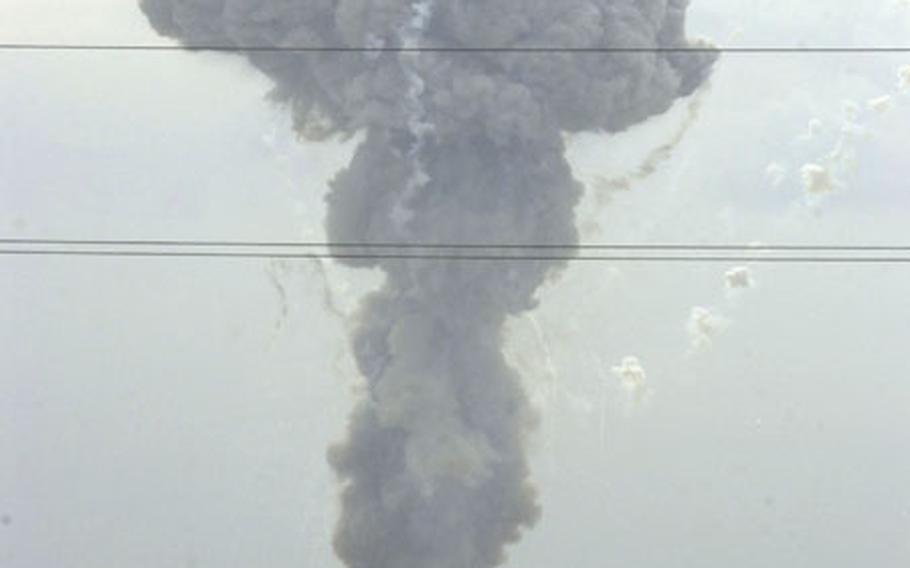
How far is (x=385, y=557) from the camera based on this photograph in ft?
173

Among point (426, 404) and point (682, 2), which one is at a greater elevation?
point (682, 2)

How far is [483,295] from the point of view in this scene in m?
50.0

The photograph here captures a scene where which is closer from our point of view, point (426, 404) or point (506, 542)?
point (426, 404)

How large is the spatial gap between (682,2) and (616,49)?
13.2ft

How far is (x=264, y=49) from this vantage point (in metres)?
49.8

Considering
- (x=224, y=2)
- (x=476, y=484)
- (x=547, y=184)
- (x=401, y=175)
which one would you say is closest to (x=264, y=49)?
(x=224, y=2)

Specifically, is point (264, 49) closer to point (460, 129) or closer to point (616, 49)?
point (460, 129)

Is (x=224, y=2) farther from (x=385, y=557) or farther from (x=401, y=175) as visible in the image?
(x=385, y=557)

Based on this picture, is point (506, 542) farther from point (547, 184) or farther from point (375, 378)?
point (547, 184)

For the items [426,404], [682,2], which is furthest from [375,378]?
[682,2]

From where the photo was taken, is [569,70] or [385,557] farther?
[385,557]

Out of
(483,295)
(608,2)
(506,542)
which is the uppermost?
(608,2)

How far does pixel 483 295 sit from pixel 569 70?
6.88 meters

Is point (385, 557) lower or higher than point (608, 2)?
lower
